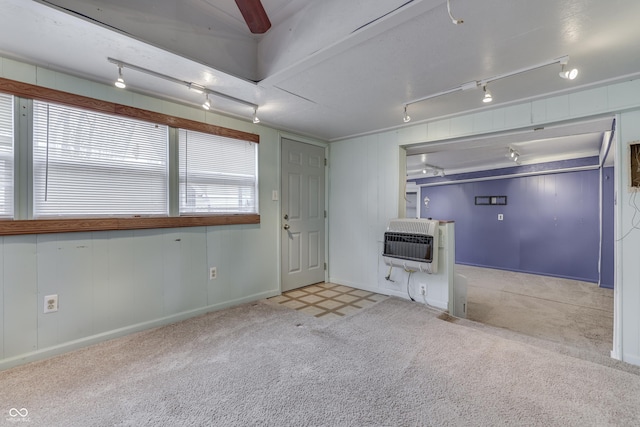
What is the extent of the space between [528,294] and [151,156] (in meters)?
5.29

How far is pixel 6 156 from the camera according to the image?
6.26 ft

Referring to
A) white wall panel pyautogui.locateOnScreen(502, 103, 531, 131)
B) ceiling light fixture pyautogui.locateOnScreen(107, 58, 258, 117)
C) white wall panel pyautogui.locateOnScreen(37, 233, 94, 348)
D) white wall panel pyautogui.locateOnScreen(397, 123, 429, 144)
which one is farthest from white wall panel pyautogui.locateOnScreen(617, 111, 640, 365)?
white wall panel pyautogui.locateOnScreen(37, 233, 94, 348)

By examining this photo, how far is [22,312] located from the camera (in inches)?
77.3

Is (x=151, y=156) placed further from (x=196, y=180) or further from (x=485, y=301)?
(x=485, y=301)

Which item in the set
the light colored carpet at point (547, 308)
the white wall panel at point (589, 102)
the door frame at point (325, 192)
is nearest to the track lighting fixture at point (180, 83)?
the door frame at point (325, 192)

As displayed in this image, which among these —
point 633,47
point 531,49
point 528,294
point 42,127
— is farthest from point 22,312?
point 528,294

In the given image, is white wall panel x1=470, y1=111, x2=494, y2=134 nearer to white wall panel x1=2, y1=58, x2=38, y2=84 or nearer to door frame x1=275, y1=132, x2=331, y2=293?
door frame x1=275, y1=132, x2=331, y2=293

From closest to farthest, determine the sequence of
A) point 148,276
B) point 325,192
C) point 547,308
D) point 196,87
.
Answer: point 196,87, point 148,276, point 547,308, point 325,192

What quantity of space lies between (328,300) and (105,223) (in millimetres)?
2385

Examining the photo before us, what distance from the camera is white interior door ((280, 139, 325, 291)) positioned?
371cm

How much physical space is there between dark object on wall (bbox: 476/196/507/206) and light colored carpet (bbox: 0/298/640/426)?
431 cm

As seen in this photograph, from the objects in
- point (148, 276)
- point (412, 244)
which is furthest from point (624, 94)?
point (148, 276)

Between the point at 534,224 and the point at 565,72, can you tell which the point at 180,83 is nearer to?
the point at 565,72

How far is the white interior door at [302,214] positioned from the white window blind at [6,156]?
2370 mm
